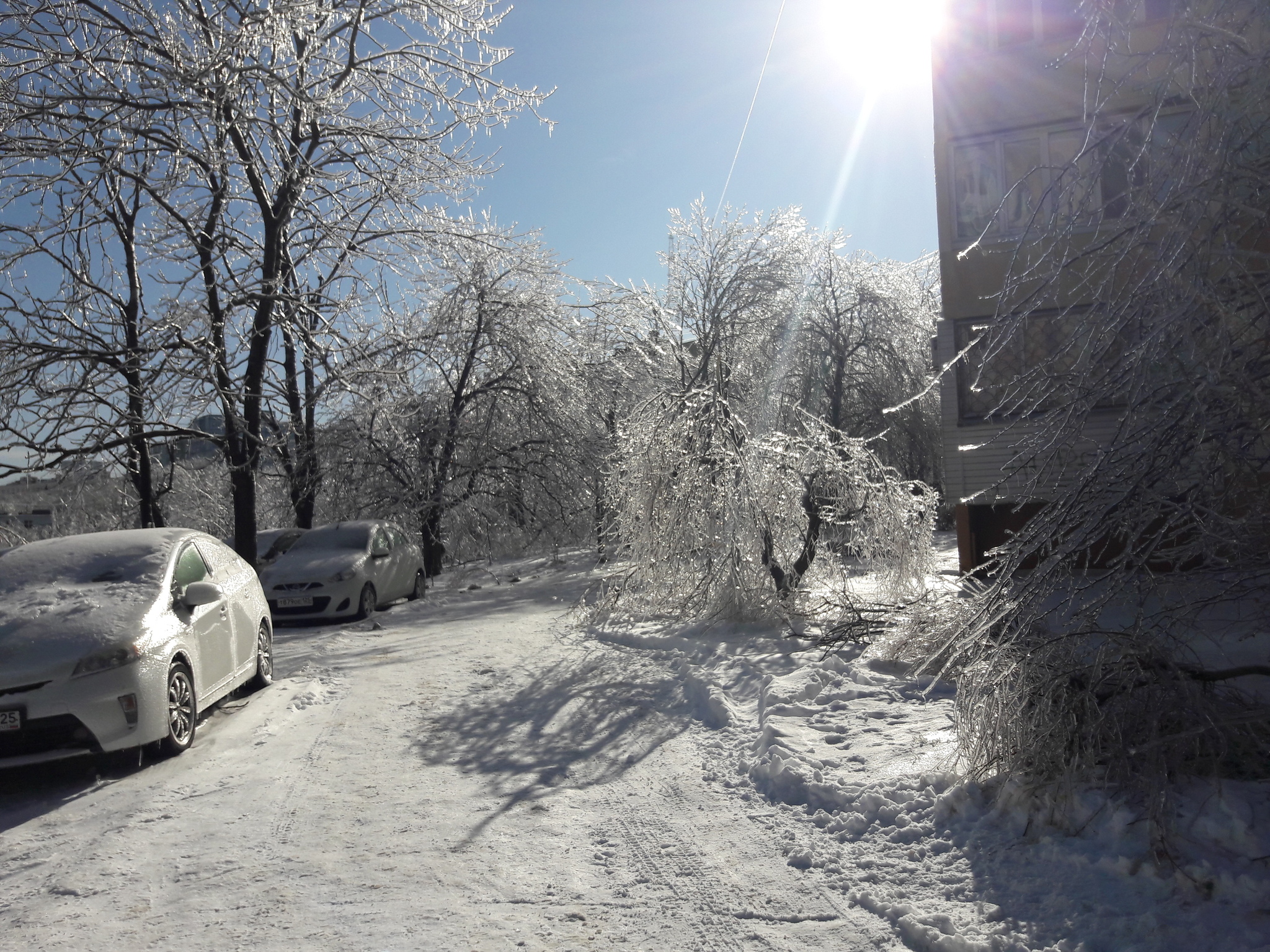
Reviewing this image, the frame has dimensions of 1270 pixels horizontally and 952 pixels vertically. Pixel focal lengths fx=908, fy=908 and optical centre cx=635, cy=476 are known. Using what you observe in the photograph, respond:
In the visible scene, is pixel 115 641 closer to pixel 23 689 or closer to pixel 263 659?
pixel 23 689

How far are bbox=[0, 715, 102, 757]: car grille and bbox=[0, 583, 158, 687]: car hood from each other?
0.28 metres

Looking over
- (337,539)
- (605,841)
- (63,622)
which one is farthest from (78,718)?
(337,539)

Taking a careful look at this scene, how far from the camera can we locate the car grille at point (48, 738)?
533cm

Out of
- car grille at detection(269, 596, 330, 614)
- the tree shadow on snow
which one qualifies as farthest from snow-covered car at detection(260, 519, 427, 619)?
the tree shadow on snow

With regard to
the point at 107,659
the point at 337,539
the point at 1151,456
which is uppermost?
the point at 1151,456

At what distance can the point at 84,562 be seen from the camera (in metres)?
6.85

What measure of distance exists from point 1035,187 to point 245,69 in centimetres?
1064

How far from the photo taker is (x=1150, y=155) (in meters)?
3.79

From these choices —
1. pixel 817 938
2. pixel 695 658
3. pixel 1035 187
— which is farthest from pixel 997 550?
pixel 1035 187

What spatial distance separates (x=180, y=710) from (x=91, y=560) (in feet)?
5.03

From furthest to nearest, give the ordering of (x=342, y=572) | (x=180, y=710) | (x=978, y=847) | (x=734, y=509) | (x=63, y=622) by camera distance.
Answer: (x=342, y=572) → (x=734, y=509) → (x=180, y=710) → (x=63, y=622) → (x=978, y=847)

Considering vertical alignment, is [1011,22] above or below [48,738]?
above

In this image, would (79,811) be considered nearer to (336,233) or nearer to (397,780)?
(397,780)

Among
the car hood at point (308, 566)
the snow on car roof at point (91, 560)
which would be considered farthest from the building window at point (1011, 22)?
the snow on car roof at point (91, 560)
